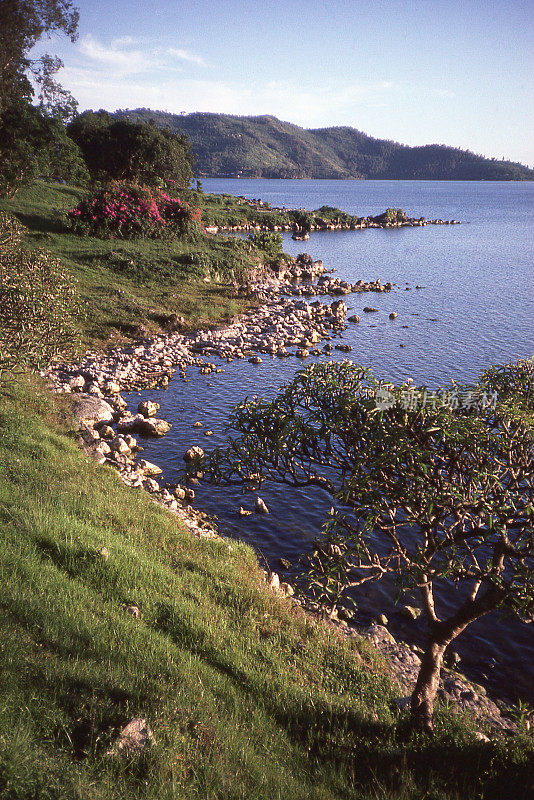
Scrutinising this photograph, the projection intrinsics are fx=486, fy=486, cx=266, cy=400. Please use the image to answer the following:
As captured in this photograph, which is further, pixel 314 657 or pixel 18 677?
pixel 314 657

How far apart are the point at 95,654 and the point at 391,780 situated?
466 centimetres

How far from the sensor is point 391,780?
22.3ft

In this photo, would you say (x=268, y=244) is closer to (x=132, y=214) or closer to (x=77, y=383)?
(x=132, y=214)

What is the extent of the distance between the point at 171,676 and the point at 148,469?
12465 millimetres

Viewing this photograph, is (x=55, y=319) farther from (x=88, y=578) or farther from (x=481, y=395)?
(x=481, y=395)

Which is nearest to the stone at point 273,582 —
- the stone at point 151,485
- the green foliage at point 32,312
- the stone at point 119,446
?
the stone at point 151,485

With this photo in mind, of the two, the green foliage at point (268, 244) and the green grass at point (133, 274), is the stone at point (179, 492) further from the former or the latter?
the green foliage at point (268, 244)

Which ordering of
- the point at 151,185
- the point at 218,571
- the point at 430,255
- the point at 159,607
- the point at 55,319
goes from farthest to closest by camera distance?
the point at 430,255, the point at 151,185, the point at 55,319, the point at 218,571, the point at 159,607

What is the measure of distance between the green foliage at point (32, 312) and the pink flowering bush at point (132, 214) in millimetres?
32559

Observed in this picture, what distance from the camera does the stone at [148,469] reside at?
63.5ft

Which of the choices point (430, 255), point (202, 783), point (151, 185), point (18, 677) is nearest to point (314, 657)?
point (202, 783)

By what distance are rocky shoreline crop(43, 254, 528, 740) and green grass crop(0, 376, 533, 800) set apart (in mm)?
1485

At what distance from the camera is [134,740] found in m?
6.09

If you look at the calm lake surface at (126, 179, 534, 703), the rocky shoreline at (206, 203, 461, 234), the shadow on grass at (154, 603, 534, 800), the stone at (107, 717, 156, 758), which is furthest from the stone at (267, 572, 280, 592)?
the rocky shoreline at (206, 203, 461, 234)
